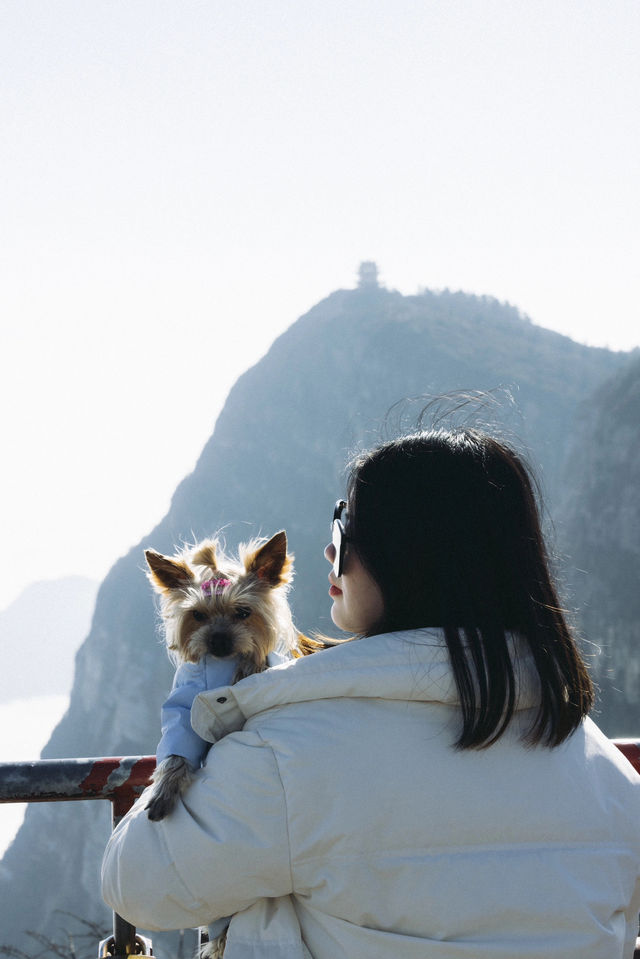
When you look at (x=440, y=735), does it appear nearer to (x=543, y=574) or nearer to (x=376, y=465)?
(x=543, y=574)

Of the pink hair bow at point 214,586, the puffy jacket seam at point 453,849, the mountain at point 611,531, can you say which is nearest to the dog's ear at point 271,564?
the pink hair bow at point 214,586

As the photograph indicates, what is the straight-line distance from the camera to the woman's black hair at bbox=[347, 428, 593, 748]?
5.54ft

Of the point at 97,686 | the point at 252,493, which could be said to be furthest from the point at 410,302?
the point at 97,686

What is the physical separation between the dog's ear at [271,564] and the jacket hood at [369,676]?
1188 millimetres

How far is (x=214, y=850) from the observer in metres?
1.53

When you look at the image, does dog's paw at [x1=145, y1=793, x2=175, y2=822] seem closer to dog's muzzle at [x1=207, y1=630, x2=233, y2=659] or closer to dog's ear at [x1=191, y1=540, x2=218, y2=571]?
dog's muzzle at [x1=207, y1=630, x2=233, y2=659]

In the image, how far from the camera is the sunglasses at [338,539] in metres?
1.92

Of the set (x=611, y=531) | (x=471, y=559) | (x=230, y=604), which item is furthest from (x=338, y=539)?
(x=611, y=531)

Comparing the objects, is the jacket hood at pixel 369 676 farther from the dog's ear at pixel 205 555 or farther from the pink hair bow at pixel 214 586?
the dog's ear at pixel 205 555

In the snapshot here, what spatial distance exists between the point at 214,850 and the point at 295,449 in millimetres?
124790

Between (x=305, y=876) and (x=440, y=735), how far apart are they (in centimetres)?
39

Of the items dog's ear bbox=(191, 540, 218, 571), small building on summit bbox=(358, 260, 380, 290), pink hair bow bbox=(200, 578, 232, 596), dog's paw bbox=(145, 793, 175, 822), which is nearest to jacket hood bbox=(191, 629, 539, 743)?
dog's paw bbox=(145, 793, 175, 822)

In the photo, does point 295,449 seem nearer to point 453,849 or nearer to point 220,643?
point 220,643

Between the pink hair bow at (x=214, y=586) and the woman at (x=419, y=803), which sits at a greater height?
the pink hair bow at (x=214, y=586)
